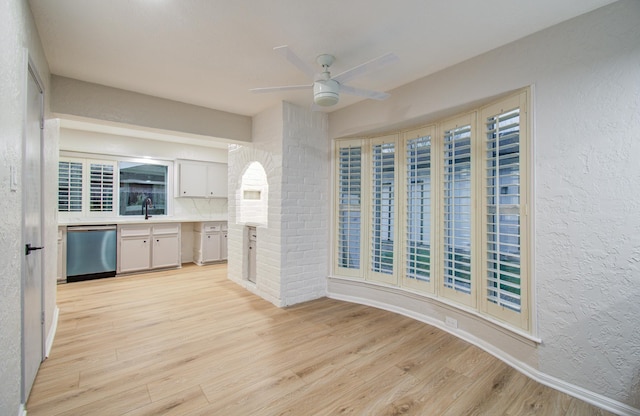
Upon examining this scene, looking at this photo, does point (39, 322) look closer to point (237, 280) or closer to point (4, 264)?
point (4, 264)

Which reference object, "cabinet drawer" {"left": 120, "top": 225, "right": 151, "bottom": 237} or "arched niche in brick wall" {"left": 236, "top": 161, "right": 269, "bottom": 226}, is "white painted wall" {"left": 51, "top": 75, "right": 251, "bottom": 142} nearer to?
"arched niche in brick wall" {"left": 236, "top": 161, "right": 269, "bottom": 226}

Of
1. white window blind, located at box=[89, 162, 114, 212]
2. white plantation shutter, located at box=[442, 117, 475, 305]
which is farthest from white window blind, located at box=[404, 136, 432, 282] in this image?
white window blind, located at box=[89, 162, 114, 212]

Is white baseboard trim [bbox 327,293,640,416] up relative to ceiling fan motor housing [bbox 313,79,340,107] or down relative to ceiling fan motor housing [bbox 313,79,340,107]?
down

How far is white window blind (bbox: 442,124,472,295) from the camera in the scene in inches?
104

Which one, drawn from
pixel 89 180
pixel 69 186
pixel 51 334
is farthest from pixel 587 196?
pixel 69 186

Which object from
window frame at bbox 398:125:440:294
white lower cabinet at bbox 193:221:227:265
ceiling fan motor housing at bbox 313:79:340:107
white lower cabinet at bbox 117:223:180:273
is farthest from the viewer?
white lower cabinet at bbox 193:221:227:265

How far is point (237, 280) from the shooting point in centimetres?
436

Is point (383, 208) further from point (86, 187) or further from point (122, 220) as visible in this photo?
point (86, 187)

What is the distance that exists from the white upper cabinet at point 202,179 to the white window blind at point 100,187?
1.14 m

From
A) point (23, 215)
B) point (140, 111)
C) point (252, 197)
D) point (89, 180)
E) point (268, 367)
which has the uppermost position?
point (140, 111)

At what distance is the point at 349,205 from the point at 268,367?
2090 mm

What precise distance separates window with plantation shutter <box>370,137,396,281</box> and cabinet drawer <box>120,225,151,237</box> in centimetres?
400

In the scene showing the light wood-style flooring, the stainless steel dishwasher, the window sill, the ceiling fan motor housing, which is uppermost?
the ceiling fan motor housing

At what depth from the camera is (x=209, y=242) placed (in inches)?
227
